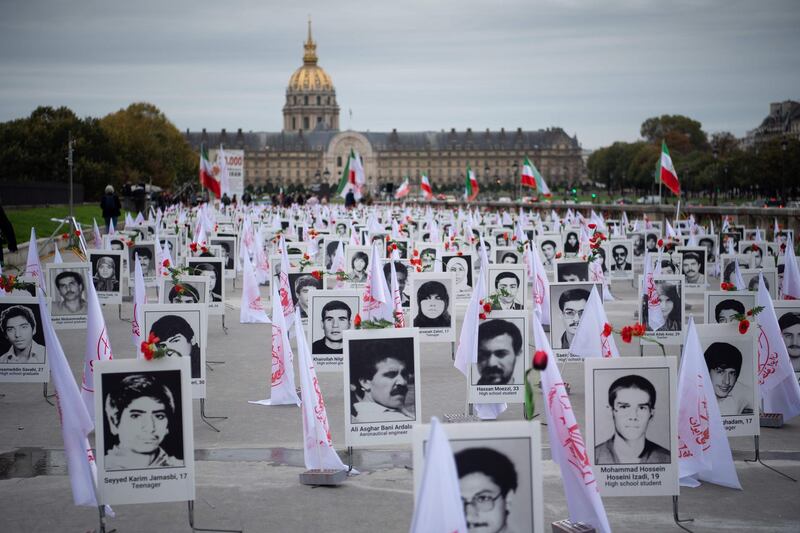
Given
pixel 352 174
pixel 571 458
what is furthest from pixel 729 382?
pixel 352 174

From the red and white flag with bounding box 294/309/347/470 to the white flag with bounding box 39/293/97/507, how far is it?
1.58 meters

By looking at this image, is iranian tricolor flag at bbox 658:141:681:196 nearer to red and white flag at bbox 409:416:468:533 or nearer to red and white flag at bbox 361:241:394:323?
red and white flag at bbox 361:241:394:323

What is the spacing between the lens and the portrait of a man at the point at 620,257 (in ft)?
76.6

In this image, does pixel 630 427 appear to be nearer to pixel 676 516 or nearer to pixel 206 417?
pixel 676 516

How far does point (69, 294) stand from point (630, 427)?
932cm

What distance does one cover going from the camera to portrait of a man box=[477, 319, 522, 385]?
10.2 metres

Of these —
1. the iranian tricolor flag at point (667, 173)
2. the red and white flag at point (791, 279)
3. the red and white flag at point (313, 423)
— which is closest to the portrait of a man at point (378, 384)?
the red and white flag at point (313, 423)

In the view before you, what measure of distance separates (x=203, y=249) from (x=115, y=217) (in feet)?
45.4

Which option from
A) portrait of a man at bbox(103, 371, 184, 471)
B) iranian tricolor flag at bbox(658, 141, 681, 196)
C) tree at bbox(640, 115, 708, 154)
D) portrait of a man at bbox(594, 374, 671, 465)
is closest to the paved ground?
portrait of a man at bbox(594, 374, 671, 465)

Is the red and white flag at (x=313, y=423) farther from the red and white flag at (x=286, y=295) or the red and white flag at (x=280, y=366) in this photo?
the red and white flag at (x=286, y=295)

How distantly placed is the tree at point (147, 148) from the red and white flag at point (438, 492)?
258 feet

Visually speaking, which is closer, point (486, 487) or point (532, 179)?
point (486, 487)

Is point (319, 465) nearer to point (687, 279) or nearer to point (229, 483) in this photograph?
point (229, 483)

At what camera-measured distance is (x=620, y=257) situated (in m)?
23.5
